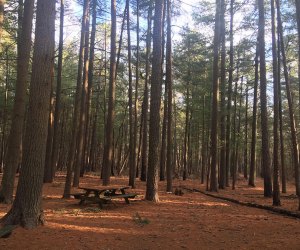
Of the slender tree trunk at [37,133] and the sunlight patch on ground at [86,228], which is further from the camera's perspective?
the sunlight patch on ground at [86,228]

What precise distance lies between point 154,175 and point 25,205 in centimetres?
619

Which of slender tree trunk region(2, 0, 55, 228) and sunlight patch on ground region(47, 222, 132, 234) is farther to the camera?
sunlight patch on ground region(47, 222, 132, 234)

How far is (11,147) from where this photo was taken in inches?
440

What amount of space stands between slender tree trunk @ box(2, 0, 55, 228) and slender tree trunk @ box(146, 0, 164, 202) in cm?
572

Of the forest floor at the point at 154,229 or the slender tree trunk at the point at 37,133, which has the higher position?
the slender tree trunk at the point at 37,133

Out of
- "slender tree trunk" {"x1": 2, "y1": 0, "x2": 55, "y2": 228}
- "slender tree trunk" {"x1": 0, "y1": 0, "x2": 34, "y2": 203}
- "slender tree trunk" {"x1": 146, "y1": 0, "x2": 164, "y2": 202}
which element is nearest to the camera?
"slender tree trunk" {"x1": 2, "y1": 0, "x2": 55, "y2": 228}

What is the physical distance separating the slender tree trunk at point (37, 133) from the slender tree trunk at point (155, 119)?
Result: 18.8ft

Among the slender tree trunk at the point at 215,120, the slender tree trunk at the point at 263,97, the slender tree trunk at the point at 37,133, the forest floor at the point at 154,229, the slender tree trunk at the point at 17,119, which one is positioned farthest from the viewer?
the slender tree trunk at the point at 215,120

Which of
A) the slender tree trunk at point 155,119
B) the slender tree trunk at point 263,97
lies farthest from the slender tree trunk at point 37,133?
the slender tree trunk at point 263,97

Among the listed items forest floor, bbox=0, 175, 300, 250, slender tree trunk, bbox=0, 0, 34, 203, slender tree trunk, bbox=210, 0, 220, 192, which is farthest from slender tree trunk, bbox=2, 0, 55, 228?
slender tree trunk, bbox=210, 0, 220, 192

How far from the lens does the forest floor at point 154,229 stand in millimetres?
6535

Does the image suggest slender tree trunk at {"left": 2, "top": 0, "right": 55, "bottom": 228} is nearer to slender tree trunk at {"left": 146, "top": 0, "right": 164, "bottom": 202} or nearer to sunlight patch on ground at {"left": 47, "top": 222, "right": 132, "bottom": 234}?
sunlight patch on ground at {"left": 47, "top": 222, "right": 132, "bottom": 234}

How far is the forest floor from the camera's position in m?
6.54

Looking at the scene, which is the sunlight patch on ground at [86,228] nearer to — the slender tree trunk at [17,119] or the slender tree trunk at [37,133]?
the slender tree trunk at [37,133]
